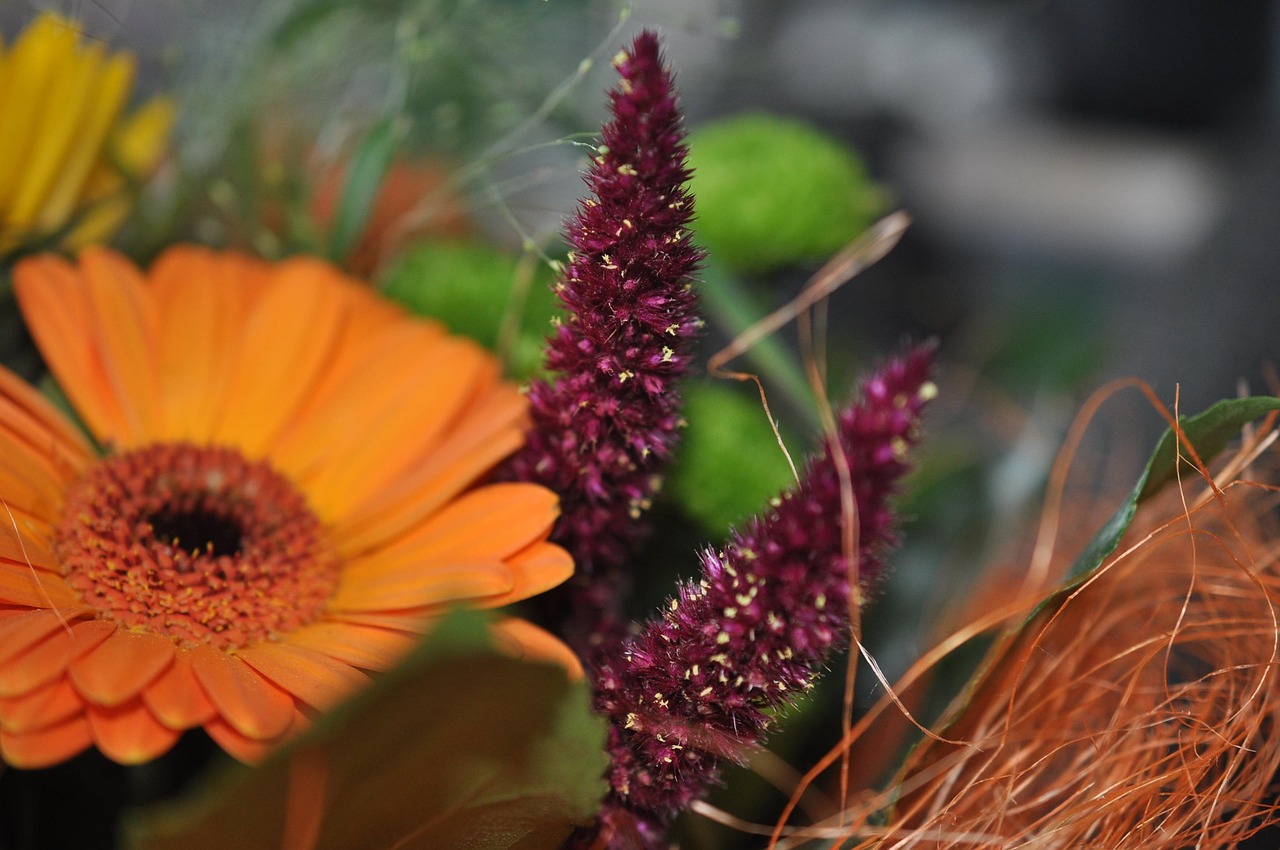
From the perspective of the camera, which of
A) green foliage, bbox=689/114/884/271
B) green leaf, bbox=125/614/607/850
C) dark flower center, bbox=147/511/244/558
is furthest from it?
green foliage, bbox=689/114/884/271

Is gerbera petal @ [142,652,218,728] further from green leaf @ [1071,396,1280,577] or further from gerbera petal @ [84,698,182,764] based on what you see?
green leaf @ [1071,396,1280,577]

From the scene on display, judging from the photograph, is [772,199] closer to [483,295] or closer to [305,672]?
[483,295]

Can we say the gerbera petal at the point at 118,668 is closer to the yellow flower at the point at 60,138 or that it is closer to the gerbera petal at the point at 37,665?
the gerbera petal at the point at 37,665

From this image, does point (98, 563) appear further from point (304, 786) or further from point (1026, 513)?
point (1026, 513)

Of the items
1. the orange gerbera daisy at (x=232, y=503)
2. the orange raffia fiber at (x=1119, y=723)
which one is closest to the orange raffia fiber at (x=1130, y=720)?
the orange raffia fiber at (x=1119, y=723)

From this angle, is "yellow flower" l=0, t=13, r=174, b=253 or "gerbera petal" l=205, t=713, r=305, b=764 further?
"yellow flower" l=0, t=13, r=174, b=253

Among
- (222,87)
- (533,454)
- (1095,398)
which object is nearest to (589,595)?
(533,454)

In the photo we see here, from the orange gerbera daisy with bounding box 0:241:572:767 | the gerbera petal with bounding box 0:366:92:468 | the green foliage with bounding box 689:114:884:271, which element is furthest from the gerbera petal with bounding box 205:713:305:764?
Result: the green foliage with bounding box 689:114:884:271
